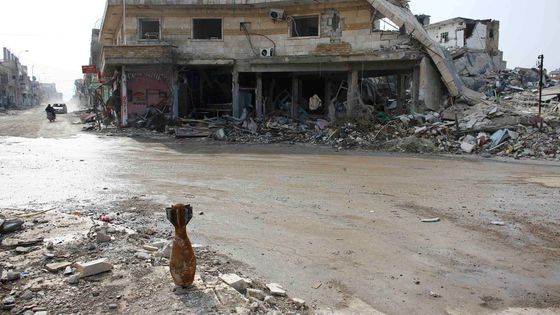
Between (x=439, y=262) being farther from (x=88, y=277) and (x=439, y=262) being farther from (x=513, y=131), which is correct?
(x=513, y=131)

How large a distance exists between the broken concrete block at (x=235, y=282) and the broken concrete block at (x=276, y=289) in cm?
26

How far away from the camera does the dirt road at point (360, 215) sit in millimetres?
4773

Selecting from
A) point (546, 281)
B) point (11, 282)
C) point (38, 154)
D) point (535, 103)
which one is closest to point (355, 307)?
point (546, 281)

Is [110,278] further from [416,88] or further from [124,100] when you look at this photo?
[124,100]

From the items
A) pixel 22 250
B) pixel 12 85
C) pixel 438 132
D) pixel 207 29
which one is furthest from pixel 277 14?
pixel 12 85

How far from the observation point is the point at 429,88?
69.6 ft

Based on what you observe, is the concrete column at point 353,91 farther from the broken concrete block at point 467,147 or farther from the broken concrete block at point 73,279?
the broken concrete block at point 73,279

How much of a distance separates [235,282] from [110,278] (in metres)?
1.14

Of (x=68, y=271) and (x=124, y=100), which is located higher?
(x=124, y=100)

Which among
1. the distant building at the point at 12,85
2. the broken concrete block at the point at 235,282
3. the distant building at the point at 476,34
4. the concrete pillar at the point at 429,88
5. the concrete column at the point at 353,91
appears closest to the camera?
the broken concrete block at the point at 235,282

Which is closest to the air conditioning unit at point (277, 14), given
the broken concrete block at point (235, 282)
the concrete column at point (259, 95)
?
the concrete column at point (259, 95)

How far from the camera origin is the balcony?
2316 cm

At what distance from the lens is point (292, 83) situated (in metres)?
25.6

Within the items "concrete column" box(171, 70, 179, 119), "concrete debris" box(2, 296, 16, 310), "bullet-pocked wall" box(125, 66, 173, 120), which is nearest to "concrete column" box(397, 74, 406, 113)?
"concrete column" box(171, 70, 179, 119)
